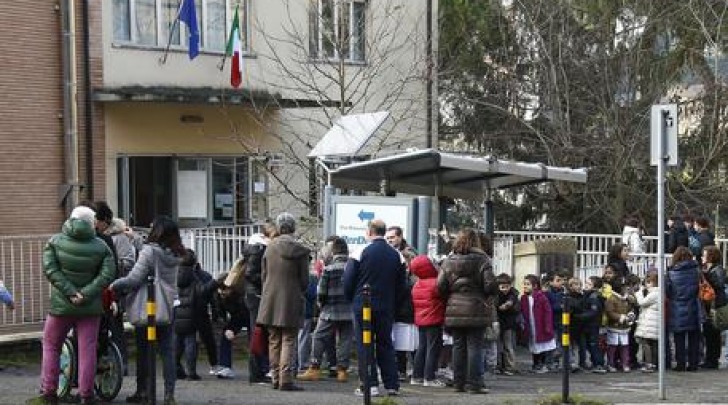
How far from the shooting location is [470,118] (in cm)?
2923

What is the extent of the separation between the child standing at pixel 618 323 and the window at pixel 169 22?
30.0ft

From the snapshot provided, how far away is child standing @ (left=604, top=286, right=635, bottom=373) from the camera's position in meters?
16.6

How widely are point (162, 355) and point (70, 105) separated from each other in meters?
8.90

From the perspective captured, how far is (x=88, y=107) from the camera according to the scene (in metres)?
19.6

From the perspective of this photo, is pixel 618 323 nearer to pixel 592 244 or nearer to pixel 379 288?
pixel 379 288

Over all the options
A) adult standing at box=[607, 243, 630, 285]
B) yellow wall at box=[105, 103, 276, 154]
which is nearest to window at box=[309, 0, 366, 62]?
yellow wall at box=[105, 103, 276, 154]

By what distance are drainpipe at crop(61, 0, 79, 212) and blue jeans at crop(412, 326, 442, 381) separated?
802 centimetres

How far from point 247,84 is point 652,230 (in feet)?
36.5

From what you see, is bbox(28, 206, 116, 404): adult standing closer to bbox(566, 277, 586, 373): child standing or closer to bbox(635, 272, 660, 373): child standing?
bbox(566, 277, 586, 373): child standing

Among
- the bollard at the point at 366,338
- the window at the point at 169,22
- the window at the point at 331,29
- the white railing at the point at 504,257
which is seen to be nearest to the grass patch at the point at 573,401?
the bollard at the point at 366,338

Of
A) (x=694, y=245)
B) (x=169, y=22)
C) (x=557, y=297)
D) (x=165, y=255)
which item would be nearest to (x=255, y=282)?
(x=165, y=255)

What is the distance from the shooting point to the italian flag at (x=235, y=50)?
20.8 metres

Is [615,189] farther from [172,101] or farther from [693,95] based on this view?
[172,101]

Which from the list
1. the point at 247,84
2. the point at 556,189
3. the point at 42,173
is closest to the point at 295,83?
the point at 247,84
